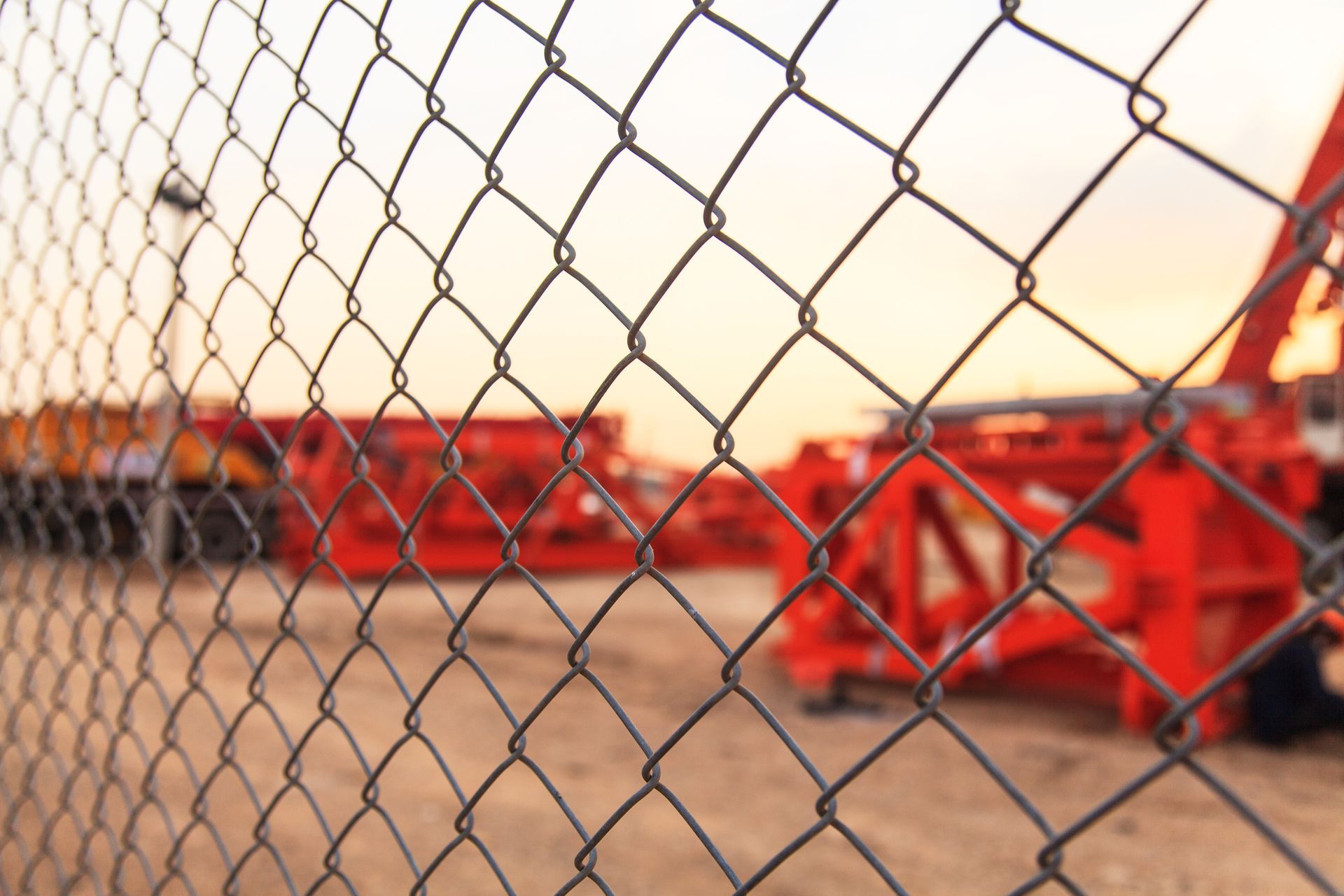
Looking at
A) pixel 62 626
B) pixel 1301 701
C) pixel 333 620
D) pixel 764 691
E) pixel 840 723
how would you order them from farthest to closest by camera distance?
pixel 333 620
pixel 62 626
pixel 764 691
pixel 840 723
pixel 1301 701

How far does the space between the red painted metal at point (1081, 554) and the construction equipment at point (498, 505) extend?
517 cm

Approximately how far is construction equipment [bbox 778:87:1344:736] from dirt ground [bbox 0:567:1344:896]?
33 cm

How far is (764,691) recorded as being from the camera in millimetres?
5777

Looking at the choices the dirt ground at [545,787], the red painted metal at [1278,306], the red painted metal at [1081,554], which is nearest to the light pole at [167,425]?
the dirt ground at [545,787]

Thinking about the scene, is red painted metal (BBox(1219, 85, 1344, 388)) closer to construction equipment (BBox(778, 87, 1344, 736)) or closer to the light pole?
construction equipment (BBox(778, 87, 1344, 736))

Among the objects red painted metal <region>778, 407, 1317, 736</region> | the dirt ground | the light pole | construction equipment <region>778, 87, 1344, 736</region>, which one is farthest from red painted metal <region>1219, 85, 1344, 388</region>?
the light pole

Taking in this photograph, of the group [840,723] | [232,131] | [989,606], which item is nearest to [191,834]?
[232,131]

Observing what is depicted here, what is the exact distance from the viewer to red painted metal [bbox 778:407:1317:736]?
4445 millimetres

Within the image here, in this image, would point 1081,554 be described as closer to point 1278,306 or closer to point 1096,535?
point 1096,535

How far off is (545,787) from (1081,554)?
458 cm

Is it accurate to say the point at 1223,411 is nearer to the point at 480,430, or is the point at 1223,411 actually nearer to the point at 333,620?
the point at 333,620

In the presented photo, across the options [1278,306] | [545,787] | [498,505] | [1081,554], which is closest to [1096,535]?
[1081,554]

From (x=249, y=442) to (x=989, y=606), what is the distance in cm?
1044

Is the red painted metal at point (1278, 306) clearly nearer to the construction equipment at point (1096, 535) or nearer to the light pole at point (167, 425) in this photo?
the construction equipment at point (1096, 535)
